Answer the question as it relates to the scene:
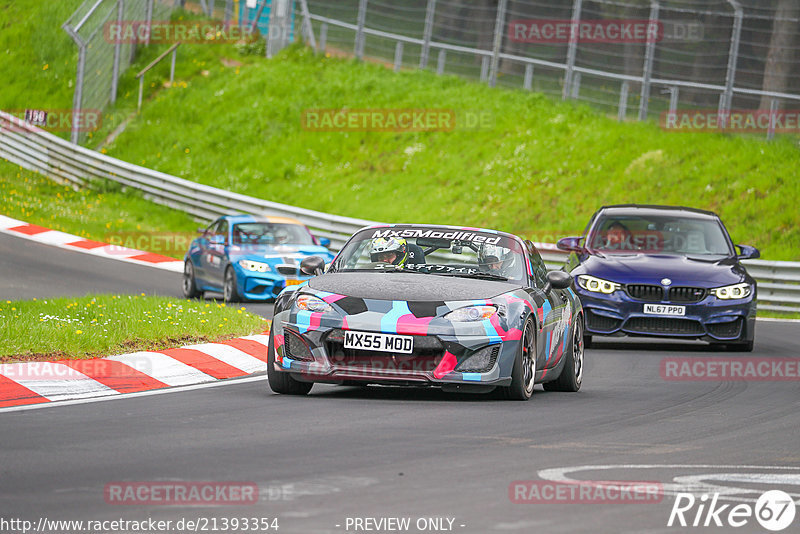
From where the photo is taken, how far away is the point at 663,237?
16078 millimetres

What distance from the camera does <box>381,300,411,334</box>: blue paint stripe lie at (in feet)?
31.3

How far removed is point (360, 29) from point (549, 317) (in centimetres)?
2853

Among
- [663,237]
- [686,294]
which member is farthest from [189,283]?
[686,294]

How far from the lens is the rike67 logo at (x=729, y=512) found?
5812 mm

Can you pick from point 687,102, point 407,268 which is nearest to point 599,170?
point 687,102

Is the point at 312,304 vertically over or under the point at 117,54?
under

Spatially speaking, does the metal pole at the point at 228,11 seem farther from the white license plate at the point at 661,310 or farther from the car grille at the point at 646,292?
the white license plate at the point at 661,310

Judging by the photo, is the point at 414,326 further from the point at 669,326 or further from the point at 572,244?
the point at 572,244

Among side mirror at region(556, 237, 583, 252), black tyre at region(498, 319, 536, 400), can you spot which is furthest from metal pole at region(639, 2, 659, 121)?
black tyre at region(498, 319, 536, 400)

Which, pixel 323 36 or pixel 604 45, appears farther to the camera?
pixel 323 36

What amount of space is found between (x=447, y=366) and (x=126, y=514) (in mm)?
4183

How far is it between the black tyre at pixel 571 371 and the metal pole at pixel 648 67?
18.5 metres

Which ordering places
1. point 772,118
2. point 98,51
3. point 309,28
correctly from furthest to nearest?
point 309,28, point 98,51, point 772,118

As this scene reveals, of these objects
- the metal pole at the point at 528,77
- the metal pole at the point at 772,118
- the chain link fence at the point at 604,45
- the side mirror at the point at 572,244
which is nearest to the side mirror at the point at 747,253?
the side mirror at the point at 572,244
